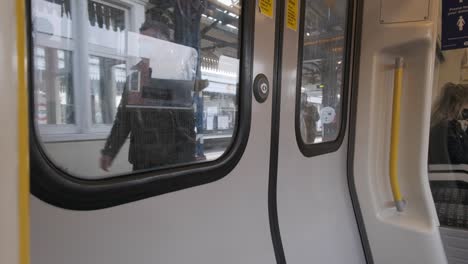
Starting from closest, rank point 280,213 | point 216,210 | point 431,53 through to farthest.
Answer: point 216,210 → point 280,213 → point 431,53

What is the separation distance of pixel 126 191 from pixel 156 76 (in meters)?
0.30

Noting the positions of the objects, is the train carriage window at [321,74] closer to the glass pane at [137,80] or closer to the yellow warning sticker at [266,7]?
the yellow warning sticker at [266,7]

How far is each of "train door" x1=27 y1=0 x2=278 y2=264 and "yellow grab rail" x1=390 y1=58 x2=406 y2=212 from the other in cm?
105

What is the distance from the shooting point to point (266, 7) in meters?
1.16

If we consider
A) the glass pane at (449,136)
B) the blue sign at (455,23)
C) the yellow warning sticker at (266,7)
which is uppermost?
the blue sign at (455,23)

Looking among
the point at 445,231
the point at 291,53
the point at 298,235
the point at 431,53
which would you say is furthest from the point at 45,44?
the point at 445,231

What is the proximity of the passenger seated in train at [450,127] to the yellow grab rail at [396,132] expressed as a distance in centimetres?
146

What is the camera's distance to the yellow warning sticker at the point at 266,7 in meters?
1.14

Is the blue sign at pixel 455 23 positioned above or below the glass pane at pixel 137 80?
above

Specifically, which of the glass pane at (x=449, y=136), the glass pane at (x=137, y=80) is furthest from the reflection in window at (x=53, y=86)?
the glass pane at (x=449, y=136)

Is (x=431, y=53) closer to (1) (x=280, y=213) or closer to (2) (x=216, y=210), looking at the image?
(1) (x=280, y=213)

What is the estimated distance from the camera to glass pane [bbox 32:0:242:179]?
2.19 ft

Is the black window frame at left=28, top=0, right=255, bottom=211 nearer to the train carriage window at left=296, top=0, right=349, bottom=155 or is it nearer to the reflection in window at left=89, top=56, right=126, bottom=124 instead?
the reflection in window at left=89, top=56, right=126, bottom=124

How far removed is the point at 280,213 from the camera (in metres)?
1.30
